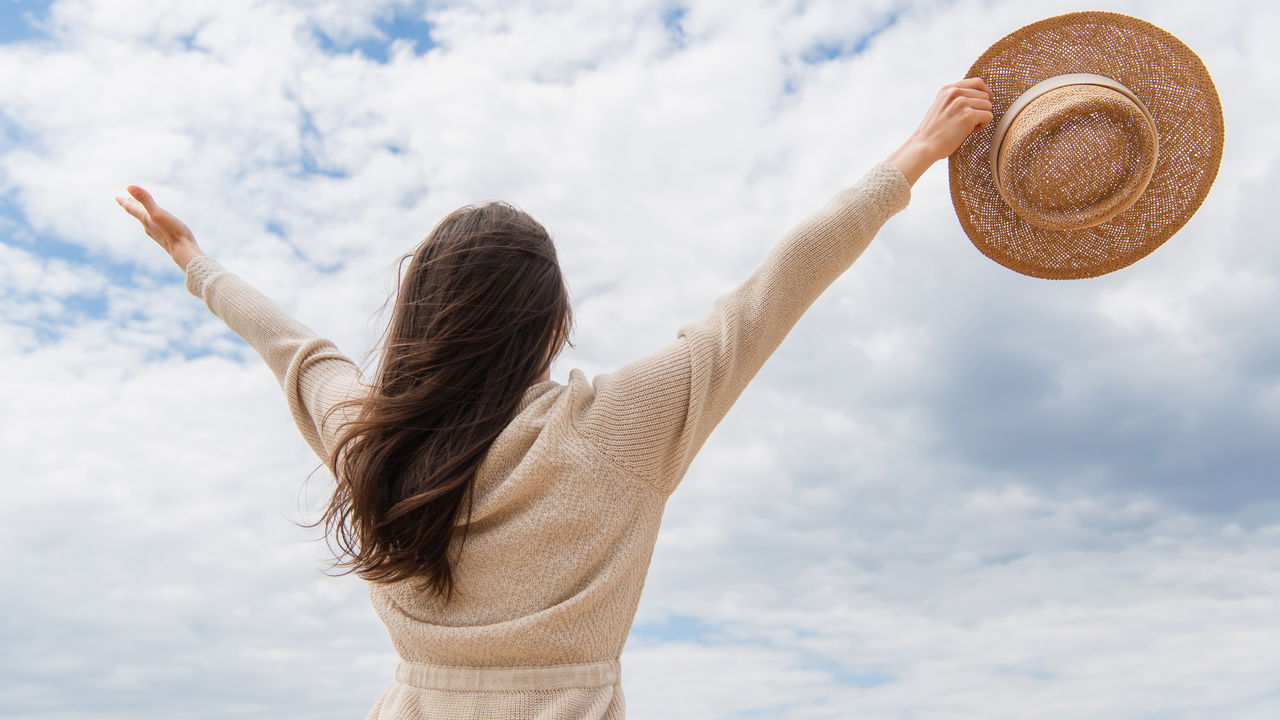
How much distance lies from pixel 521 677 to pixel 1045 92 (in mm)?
2075

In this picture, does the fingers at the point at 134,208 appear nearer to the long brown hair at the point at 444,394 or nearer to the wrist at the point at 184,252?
the wrist at the point at 184,252

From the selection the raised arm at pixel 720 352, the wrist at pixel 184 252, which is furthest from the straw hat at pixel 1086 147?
the wrist at pixel 184 252

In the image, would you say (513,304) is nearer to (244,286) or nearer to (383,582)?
(383,582)

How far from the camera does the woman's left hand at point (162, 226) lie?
3.02m

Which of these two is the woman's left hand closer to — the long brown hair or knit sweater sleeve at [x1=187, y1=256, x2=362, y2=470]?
knit sweater sleeve at [x1=187, y1=256, x2=362, y2=470]

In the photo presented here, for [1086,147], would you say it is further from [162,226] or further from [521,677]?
[162,226]

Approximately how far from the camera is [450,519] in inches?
79.9

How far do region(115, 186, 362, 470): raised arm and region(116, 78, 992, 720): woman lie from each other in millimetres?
260

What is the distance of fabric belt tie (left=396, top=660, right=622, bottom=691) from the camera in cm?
200

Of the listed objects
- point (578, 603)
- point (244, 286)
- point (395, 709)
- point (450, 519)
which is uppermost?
point (244, 286)

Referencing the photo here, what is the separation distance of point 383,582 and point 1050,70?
2267 millimetres

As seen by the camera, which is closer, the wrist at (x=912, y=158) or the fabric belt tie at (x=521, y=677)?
the fabric belt tie at (x=521, y=677)

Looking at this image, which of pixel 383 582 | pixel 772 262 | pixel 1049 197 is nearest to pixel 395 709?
pixel 383 582

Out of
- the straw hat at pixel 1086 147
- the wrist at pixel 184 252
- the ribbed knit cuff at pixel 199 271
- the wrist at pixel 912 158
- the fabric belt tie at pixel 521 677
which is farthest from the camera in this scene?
the wrist at pixel 184 252
